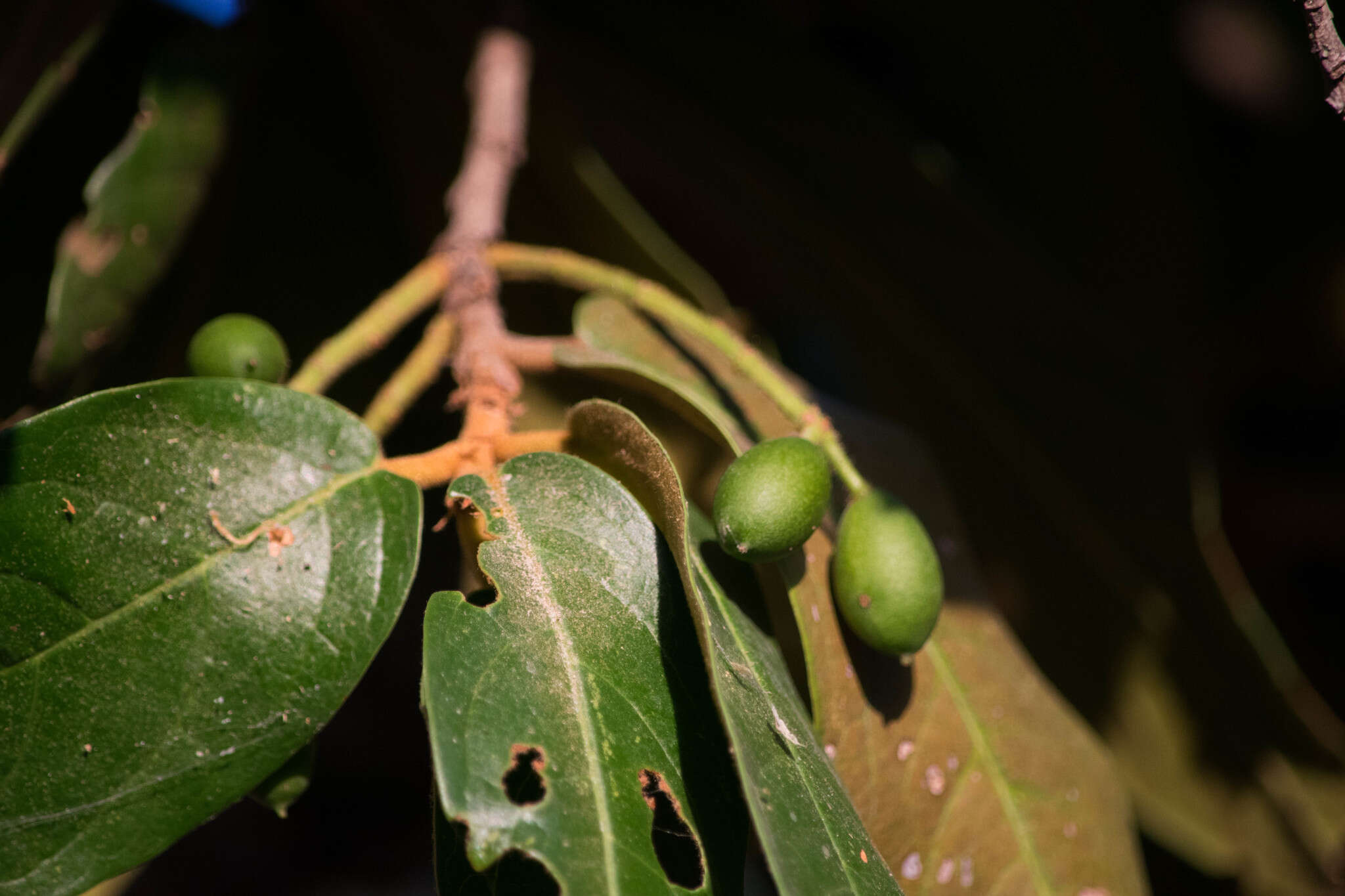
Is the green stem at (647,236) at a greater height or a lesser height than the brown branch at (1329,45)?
lesser

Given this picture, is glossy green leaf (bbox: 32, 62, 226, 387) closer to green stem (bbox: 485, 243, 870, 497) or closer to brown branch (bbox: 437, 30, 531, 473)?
brown branch (bbox: 437, 30, 531, 473)

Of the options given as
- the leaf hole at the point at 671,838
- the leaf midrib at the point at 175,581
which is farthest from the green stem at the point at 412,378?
the leaf hole at the point at 671,838

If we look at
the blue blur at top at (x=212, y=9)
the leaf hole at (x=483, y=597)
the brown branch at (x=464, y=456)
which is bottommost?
the leaf hole at (x=483, y=597)

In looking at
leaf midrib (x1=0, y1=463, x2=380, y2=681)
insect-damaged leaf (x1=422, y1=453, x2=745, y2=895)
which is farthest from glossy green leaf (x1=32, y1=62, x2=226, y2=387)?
insect-damaged leaf (x1=422, y1=453, x2=745, y2=895)

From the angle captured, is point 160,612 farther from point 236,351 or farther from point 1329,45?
point 1329,45

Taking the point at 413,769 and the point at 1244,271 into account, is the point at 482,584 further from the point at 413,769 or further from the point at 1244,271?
the point at 1244,271

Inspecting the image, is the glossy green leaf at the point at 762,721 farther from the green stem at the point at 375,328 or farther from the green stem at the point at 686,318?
the green stem at the point at 375,328

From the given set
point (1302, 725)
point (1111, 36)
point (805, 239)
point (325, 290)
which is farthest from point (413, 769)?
point (1111, 36)
